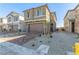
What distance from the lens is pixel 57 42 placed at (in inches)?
79.2

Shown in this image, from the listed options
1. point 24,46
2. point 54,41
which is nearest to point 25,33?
point 24,46

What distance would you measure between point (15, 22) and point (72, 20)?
1.07 metres

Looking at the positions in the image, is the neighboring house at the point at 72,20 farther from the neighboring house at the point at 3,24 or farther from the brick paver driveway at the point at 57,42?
the neighboring house at the point at 3,24

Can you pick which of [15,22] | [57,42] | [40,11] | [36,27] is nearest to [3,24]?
[15,22]

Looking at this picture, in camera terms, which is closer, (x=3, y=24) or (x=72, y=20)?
(x=72, y=20)

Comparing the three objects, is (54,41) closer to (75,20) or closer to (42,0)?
(75,20)

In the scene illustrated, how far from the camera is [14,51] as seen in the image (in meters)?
1.94

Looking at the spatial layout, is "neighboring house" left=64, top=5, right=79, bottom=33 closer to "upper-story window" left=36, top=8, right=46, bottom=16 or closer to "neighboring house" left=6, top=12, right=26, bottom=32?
"upper-story window" left=36, top=8, right=46, bottom=16

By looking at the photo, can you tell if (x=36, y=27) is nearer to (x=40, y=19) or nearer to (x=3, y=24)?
(x=40, y=19)

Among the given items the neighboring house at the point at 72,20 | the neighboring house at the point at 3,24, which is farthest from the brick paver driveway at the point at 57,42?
the neighboring house at the point at 3,24

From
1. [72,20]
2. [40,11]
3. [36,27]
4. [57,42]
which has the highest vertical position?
[40,11]

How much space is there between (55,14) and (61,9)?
0.14 m

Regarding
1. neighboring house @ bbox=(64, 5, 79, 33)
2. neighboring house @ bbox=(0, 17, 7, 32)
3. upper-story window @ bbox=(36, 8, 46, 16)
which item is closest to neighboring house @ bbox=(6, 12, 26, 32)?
neighboring house @ bbox=(0, 17, 7, 32)

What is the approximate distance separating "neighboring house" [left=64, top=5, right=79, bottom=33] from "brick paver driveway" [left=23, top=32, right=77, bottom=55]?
0.11 meters
